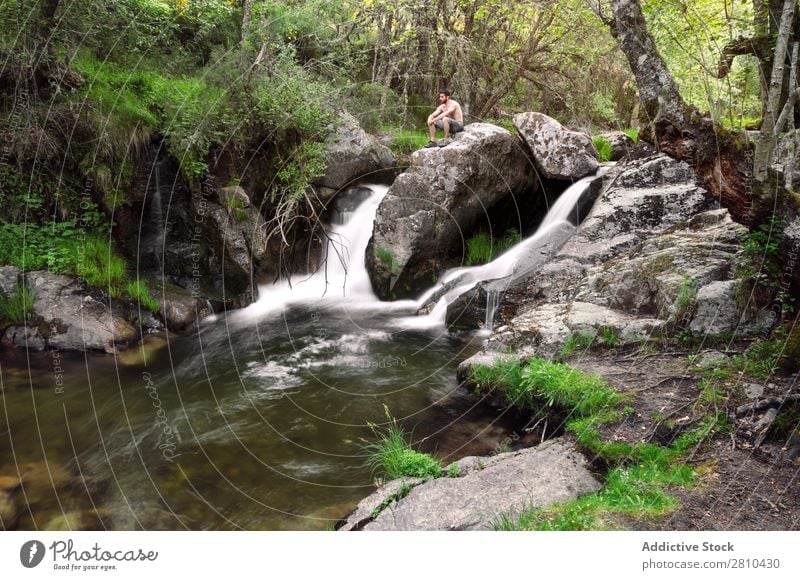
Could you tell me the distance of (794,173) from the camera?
449 cm

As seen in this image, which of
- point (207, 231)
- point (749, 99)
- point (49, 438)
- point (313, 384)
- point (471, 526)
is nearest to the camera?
point (471, 526)

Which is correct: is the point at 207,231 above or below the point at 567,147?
below

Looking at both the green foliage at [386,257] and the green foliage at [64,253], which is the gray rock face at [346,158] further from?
the green foliage at [64,253]

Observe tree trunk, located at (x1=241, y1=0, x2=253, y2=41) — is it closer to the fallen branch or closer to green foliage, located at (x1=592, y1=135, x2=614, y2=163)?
green foliage, located at (x1=592, y1=135, x2=614, y2=163)

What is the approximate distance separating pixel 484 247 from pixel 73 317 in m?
7.28

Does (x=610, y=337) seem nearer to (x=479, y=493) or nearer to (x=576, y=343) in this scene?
(x=576, y=343)

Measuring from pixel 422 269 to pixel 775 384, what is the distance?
598 centimetres

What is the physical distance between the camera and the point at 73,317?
7480 millimetres

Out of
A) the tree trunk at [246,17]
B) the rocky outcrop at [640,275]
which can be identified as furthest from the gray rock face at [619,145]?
the tree trunk at [246,17]

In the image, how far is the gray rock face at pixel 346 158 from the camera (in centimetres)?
995

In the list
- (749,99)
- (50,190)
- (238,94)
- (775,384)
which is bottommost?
(775,384)

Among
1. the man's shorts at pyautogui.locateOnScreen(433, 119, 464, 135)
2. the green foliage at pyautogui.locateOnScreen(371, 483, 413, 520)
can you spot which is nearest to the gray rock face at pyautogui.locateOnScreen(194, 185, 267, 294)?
the man's shorts at pyautogui.locateOnScreen(433, 119, 464, 135)

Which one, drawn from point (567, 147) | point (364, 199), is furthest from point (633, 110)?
point (364, 199)

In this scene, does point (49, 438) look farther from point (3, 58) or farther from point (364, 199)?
point (364, 199)
